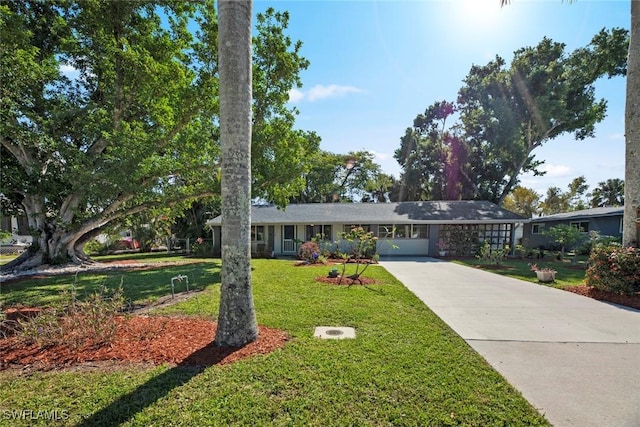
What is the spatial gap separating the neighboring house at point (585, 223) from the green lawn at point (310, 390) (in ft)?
56.8

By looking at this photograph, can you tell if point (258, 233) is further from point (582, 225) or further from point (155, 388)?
point (582, 225)

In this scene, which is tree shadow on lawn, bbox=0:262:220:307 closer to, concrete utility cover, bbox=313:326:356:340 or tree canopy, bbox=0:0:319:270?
A: tree canopy, bbox=0:0:319:270

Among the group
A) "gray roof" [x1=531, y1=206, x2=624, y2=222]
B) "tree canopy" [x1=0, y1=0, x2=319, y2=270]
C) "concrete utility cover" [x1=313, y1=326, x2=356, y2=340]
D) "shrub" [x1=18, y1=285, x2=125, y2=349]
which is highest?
"tree canopy" [x1=0, y1=0, x2=319, y2=270]

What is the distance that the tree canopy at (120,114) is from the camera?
36.1 ft

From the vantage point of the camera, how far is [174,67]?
457 inches

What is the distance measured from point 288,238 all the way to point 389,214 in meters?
7.15

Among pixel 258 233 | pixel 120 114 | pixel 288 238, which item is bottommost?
pixel 288 238

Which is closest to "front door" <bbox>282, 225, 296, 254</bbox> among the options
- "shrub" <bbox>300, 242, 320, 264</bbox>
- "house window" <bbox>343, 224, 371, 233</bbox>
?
"house window" <bbox>343, 224, 371, 233</bbox>

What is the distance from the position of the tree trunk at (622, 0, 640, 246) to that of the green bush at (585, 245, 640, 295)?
75cm

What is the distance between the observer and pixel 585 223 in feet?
68.3

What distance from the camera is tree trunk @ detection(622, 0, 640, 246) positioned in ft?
26.3

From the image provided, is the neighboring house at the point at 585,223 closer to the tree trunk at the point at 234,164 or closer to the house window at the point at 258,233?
the house window at the point at 258,233

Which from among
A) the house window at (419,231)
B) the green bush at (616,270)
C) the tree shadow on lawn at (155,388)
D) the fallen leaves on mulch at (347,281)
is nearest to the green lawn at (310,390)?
the tree shadow on lawn at (155,388)

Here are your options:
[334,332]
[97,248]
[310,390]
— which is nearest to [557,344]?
[334,332]
